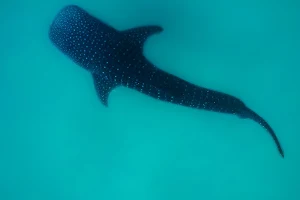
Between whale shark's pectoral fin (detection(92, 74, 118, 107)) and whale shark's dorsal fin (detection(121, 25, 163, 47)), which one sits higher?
whale shark's dorsal fin (detection(121, 25, 163, 47))

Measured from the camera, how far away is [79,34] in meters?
4.46

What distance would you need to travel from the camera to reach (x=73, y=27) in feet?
14.8

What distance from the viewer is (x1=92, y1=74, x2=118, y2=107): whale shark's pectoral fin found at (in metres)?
4.45

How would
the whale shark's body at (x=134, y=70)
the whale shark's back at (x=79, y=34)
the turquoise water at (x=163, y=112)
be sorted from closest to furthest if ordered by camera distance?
the whale shark's body at (x=134, y=70), the whale shark's back at (x=79, y=34), the turquoise water at (x=163, y=112)

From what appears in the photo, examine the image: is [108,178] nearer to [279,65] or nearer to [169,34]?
[169,34]

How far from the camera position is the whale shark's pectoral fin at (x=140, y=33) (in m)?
4.30

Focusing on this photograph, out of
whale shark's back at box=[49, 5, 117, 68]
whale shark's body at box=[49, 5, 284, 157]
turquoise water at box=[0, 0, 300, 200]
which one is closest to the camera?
whale shark's body at box=[49, 5, 284, 157]

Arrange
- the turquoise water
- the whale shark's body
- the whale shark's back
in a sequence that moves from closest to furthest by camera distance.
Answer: the whale shark's body → the whale shark's back → the turquoise water

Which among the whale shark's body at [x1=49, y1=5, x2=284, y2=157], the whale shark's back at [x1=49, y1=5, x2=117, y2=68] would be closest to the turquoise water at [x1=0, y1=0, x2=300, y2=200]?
the whale shark's back at [x1=49, y1=5, x2=117, y2=68]

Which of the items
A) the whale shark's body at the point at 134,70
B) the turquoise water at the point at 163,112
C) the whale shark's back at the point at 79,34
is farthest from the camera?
the turquoise water at the point at 163,112

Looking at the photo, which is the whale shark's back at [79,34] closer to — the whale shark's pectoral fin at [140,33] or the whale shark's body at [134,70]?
the whale shark's body at [134,70]

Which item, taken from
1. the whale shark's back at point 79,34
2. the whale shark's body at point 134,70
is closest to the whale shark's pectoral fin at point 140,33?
the whale shark's body at point 134,70

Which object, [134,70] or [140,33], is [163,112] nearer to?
[134,70]

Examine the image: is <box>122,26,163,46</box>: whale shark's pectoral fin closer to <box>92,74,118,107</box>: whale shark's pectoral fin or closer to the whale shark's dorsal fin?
the whale shark's dorsal fin
